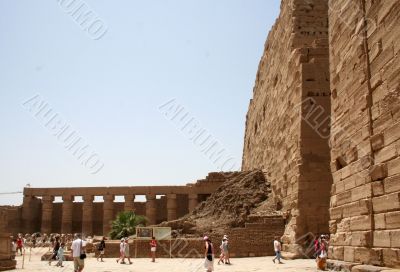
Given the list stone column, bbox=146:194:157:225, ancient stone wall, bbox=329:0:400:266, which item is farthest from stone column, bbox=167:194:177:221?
ancient stone wall, bbox=329:0:400:266

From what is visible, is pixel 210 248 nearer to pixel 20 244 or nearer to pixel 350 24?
pixel 350 24

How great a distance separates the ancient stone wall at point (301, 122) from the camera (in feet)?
53.7

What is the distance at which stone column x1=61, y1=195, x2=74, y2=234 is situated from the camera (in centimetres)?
3956

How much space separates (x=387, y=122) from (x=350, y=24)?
8.79 feet

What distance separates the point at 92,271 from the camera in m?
14.0

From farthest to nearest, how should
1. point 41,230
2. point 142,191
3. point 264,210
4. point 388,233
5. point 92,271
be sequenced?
point 41,230
point 142,191
point 264,210
point 92,271
point 388,233

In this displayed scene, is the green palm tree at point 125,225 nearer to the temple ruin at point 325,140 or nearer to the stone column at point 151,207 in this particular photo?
the temple ruin at point 325,140

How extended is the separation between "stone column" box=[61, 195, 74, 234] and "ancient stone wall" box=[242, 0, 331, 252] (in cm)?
2099

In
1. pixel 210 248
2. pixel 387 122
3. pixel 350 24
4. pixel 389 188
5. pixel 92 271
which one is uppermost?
pixel 350 24

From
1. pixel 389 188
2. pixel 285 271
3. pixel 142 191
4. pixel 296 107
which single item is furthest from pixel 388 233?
pixel 142 191

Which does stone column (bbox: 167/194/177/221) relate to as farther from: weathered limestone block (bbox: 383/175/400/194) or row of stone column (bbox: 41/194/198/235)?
weathered limestone block (bbox: 383/175/400/194)

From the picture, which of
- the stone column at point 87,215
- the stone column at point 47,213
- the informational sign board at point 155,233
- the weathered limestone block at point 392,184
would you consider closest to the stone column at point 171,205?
the stone column at point 87,215

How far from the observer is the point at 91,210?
3919cm

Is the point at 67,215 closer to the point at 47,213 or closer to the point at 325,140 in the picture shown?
the point at 47,213
